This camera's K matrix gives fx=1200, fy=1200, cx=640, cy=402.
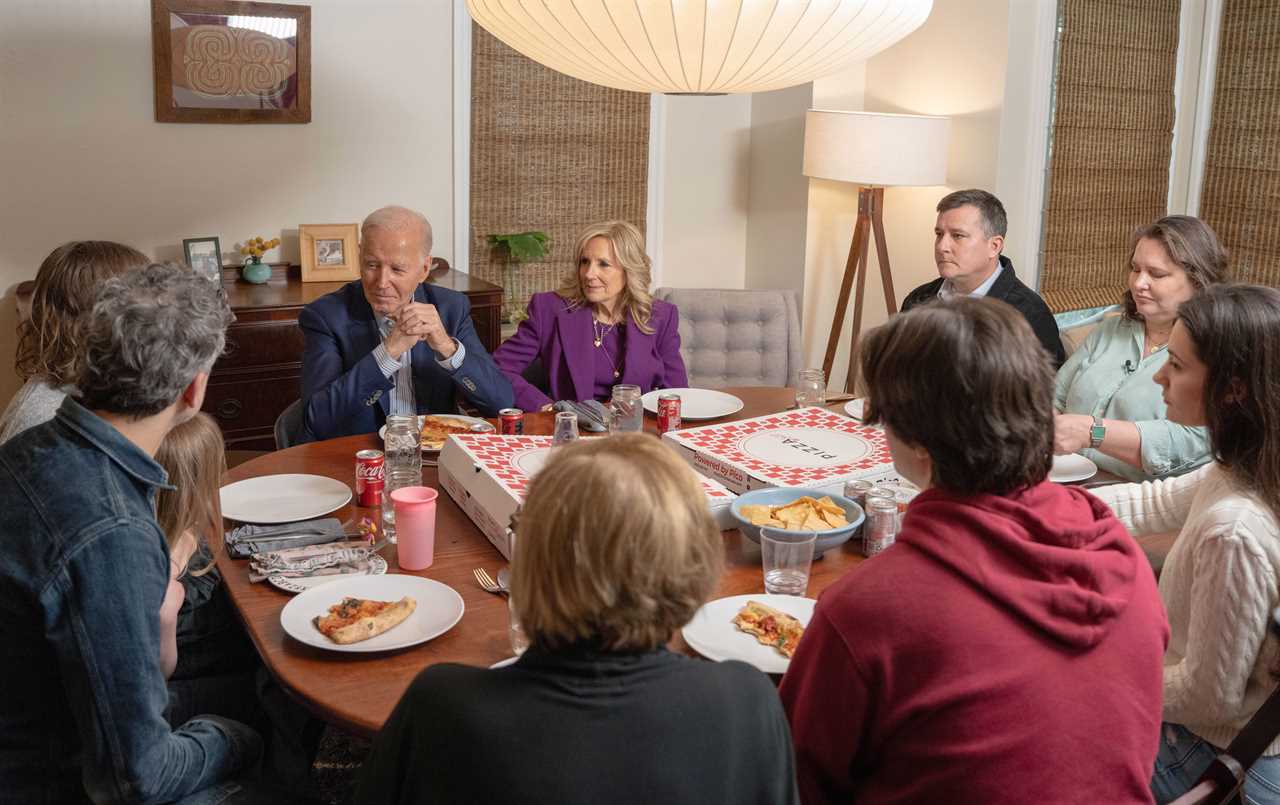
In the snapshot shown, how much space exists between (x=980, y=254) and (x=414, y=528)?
86.9 inches

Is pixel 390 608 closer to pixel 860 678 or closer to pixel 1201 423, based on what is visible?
pixel 860 678

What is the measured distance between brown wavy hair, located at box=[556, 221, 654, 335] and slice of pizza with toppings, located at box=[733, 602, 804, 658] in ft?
5.92

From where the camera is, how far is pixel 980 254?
3605 mm

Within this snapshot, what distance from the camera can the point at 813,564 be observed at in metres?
2.12

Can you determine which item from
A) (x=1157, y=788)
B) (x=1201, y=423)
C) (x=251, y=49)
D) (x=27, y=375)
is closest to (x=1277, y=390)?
(x=1201, y=423)

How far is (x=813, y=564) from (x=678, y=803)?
1.03 metres

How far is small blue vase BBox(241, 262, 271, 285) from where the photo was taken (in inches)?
169

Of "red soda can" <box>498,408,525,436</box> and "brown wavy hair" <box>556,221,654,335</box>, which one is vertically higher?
→ "brown wavy hair" <box>556,221,654,335</box>

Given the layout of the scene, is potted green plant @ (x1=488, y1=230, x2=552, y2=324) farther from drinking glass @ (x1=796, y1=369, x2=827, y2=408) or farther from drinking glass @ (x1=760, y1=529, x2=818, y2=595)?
drinking glass @ (x1=760, y1=529, x2=818, y2=595)

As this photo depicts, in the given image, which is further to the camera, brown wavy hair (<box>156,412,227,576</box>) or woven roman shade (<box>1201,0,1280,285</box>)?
woven roman shade (<box>1201,0,1280,285</box>)

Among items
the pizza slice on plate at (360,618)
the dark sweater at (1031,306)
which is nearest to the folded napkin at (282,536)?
the pizza slice on plate at (360,618)

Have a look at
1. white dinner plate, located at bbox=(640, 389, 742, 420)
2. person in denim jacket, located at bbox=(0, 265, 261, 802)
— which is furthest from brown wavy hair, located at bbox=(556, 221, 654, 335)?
person in denim jacket, located at bbox=(0, 265, 261, 802)

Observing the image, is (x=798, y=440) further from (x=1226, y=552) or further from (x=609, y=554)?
(x=609, y=554)

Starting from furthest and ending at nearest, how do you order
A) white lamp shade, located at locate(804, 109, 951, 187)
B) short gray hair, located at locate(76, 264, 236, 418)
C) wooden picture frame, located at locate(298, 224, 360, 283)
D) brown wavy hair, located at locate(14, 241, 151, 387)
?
1. wooden picture frame, located at locate(298, 224, 360, 283)
2. white lamp shade, located at locate(804, 109, 951, 187)
3. brown wavy hair, located at locate(14, 241, 151, 387)
4. short gray hair, located at locate(76, 264, 236, 418)
